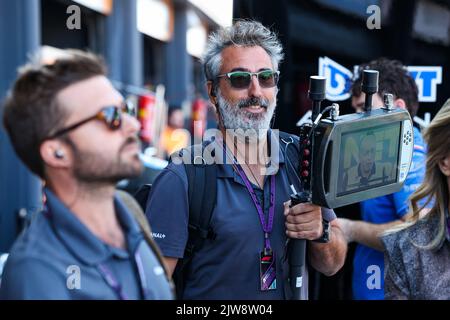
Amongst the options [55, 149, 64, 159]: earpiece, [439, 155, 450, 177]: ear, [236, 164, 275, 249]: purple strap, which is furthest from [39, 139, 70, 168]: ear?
[439, 155, 450, 177]: ear

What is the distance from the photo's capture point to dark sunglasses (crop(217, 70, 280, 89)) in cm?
204

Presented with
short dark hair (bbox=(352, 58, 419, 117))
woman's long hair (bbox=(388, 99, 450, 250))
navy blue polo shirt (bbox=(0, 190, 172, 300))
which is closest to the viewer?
navy blue polo shirt (bbox=(0, 190, 172, 300))

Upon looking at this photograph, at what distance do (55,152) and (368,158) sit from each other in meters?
0.83

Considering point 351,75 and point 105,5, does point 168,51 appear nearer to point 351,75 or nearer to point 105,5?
point 105,5

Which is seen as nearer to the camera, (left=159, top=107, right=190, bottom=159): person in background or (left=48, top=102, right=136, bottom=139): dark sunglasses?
(left=48, top=102, right=136, bottom=139): dark sunglasses

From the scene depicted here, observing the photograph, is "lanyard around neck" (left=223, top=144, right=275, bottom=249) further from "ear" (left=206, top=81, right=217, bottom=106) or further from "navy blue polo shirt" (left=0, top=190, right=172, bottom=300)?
"navy blue polo shirt" (left=0, top=190, right=172, bottom=300)

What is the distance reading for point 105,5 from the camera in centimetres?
719

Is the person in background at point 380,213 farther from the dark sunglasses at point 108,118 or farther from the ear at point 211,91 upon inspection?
the dark sunglasses at point 108,118

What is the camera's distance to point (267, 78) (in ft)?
6.75

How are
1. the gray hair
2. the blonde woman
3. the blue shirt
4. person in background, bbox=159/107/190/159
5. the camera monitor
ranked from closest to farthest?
the camera monitor
the blonde woman
the gray hair
the blue shirt
person in background, bbox=159/107/190/159

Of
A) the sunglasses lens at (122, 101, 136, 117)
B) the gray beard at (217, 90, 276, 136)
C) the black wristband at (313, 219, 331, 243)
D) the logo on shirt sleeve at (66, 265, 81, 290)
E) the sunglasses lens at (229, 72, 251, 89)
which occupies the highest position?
the sunglasses lens at (229, 72, 251, 89)

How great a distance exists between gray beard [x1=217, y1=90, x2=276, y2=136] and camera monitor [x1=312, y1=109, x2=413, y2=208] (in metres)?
0.44

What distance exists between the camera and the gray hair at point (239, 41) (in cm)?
211

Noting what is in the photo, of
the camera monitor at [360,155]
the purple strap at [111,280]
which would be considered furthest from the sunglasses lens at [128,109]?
the camera monitor at [360,155]
